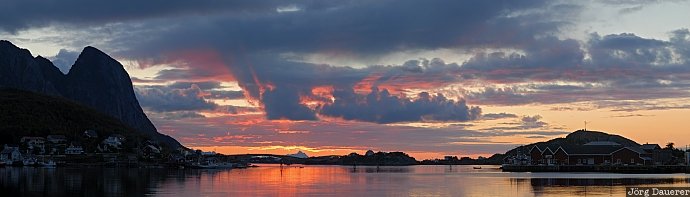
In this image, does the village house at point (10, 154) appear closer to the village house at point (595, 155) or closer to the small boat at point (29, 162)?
the small boat at point (29, 162)

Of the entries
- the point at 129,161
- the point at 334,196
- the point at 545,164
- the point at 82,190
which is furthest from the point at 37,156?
the point at 334,196

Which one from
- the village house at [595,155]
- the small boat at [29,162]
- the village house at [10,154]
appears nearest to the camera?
the village house at [595,155]

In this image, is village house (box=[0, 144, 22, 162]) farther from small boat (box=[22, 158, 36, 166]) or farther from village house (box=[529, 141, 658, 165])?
village house (box=[529, 141, 658, 165])

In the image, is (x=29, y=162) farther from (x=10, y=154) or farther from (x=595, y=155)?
(x=595, y=155)

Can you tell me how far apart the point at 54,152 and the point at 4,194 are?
145023mm

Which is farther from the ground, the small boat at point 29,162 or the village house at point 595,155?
the village house at point 595,155

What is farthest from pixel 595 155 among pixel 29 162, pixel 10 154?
pixel 10 154

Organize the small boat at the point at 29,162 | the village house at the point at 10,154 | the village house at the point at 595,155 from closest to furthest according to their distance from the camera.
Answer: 1. the village house at the point at 595,155
2. the small boat at the point at 29,162
3. the village house at the point at 10,154

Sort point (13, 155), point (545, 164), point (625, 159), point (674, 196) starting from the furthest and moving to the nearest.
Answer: point (13, 155) < point (545, 164) < point (625, 159) < point (674, 196)

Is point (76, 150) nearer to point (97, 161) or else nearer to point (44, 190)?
point (97, 161)

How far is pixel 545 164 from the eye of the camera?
157625 millimetres

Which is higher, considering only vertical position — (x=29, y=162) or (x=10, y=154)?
(x=10, y=154)

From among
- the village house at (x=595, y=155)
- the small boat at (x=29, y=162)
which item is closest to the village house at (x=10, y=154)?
the small boat at (x=29, y=162)

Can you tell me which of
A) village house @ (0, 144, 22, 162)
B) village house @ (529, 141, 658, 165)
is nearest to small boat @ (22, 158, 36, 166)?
village house @ (0, 144, 22, 162)
